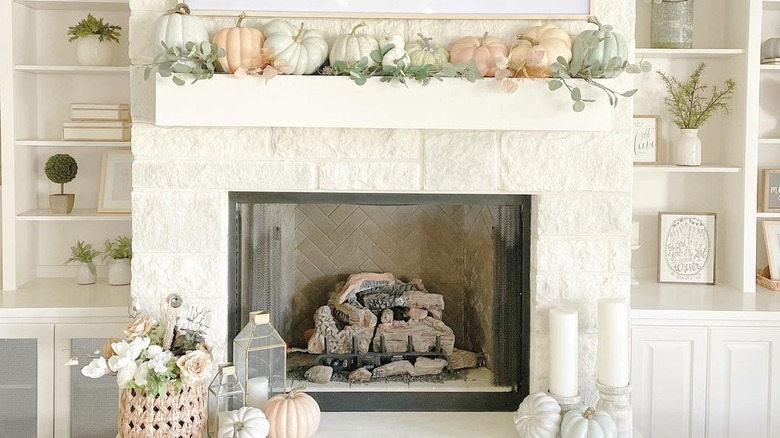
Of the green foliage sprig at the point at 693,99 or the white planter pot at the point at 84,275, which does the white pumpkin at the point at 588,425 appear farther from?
the white planter pot at the point at 84,275

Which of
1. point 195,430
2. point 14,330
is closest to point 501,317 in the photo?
point 195,430

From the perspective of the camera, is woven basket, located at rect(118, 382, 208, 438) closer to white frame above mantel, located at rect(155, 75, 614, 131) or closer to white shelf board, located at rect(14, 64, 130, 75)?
white frame above mantel, located at rect(155, 75, 614, 131)

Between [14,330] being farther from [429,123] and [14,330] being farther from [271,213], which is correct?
[429,123]

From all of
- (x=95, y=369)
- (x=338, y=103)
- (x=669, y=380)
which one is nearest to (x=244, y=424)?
(x=95, y=369)

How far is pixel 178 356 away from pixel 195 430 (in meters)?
0.22

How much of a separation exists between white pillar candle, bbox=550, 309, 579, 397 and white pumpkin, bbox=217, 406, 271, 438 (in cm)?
86

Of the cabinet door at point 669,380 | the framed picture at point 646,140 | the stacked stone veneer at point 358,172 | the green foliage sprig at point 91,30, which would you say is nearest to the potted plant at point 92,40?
the green foliage sprig at point 91,30

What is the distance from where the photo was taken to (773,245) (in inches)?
133

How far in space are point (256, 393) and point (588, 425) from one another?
0.98 m

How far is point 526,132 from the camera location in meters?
2.51

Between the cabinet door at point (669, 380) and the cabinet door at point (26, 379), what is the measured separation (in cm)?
201

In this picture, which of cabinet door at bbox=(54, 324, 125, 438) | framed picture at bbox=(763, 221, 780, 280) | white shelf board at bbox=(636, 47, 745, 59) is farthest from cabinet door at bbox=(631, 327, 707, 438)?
cabinet door at bbox=(54, 324, 125, 438)

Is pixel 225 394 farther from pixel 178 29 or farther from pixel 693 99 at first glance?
pixel 693 99

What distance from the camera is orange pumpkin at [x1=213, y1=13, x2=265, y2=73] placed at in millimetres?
2348
